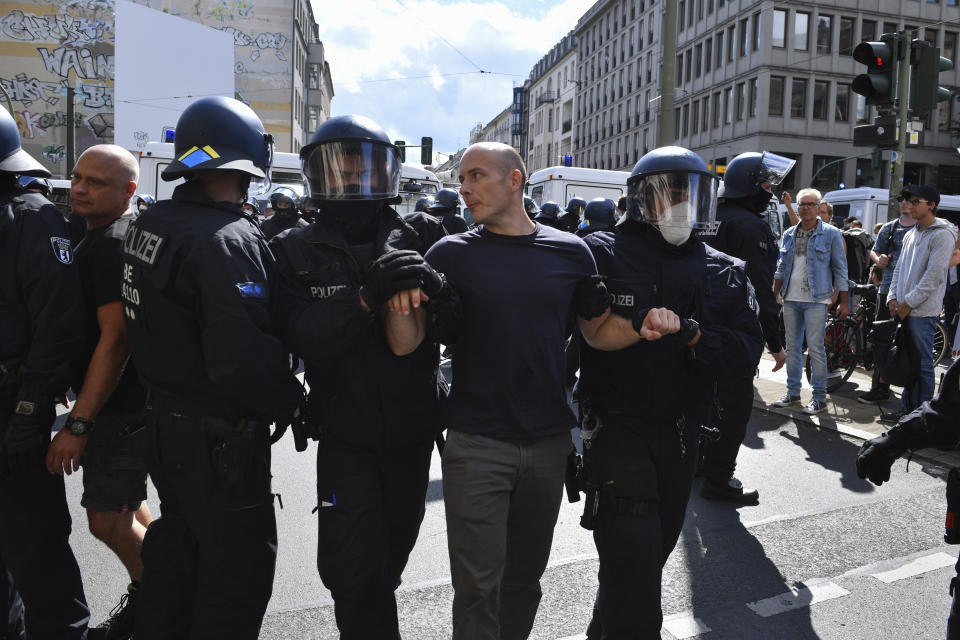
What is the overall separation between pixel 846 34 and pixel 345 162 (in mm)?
46141

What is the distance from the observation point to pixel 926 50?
705cm

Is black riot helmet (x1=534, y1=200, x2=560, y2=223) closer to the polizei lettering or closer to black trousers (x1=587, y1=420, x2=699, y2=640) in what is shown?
black trousers (x1=587, y1=420, x2=699, y2=640)

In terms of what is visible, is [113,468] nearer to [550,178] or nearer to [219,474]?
[219,474]

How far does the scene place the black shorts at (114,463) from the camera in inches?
113

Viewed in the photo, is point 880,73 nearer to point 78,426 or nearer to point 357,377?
point 357,377

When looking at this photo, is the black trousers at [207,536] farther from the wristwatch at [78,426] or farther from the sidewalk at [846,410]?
the sidewalk at [846,410]

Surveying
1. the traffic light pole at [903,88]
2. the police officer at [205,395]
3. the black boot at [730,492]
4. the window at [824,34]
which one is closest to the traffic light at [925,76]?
the traffic light pole at [903,88]

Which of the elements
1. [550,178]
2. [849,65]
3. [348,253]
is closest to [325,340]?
[348,253]

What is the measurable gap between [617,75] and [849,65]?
74.1 feet

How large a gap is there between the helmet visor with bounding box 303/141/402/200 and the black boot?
3.10 metres

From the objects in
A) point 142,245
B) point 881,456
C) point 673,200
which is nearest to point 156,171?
point 142,245

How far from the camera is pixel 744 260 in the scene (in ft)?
15.3

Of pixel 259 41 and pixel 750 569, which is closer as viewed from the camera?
pixel 750 569

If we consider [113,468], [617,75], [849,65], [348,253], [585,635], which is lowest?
[585,635]
